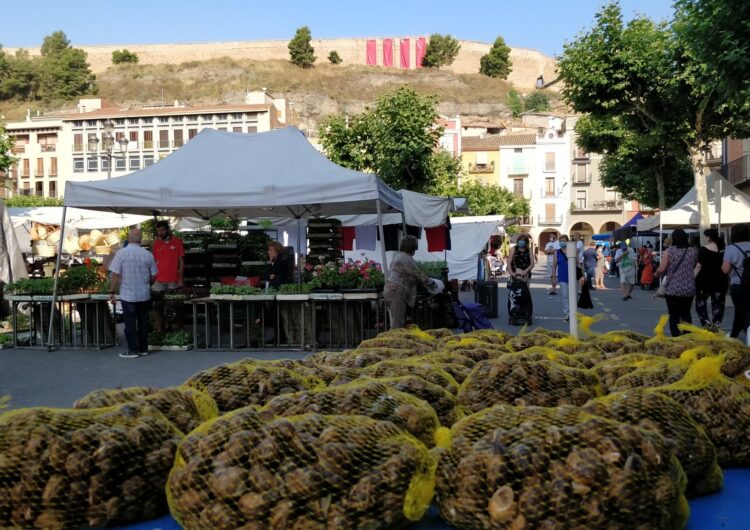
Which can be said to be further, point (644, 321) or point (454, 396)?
point (644, 321)

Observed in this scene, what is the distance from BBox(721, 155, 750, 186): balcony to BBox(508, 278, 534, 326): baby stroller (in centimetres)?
2207

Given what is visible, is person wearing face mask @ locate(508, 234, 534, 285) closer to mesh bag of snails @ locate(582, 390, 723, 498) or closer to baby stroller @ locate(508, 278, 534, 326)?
baby stroller @ locate(508, 278, 534, 326)

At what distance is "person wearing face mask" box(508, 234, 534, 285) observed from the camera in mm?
15312

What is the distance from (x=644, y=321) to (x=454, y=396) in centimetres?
1313

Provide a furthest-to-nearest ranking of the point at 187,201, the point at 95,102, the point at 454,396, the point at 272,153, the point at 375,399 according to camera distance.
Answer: the point at 95,102 → the point at 272,153 → the point at 187,201 → the point at 454,396 → the point at 375,399

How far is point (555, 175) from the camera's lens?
83875mm

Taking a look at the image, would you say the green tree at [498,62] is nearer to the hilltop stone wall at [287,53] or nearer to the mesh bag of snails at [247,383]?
the hilltop stone wall at [287,53]

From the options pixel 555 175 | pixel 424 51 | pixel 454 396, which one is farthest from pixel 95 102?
pixel 454 396

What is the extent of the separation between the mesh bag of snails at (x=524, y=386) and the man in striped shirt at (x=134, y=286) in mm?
7998

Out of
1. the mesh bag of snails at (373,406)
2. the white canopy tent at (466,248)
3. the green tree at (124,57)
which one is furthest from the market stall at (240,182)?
the green tree at (124,57)

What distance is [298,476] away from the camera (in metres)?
2.32

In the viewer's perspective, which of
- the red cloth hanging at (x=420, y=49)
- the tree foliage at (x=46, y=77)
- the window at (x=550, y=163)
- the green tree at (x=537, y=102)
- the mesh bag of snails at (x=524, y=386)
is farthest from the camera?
the red cloth hanging at (x=420, y=49)

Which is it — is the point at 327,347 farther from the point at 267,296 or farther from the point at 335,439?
the point at 335,439

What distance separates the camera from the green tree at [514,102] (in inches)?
4786
